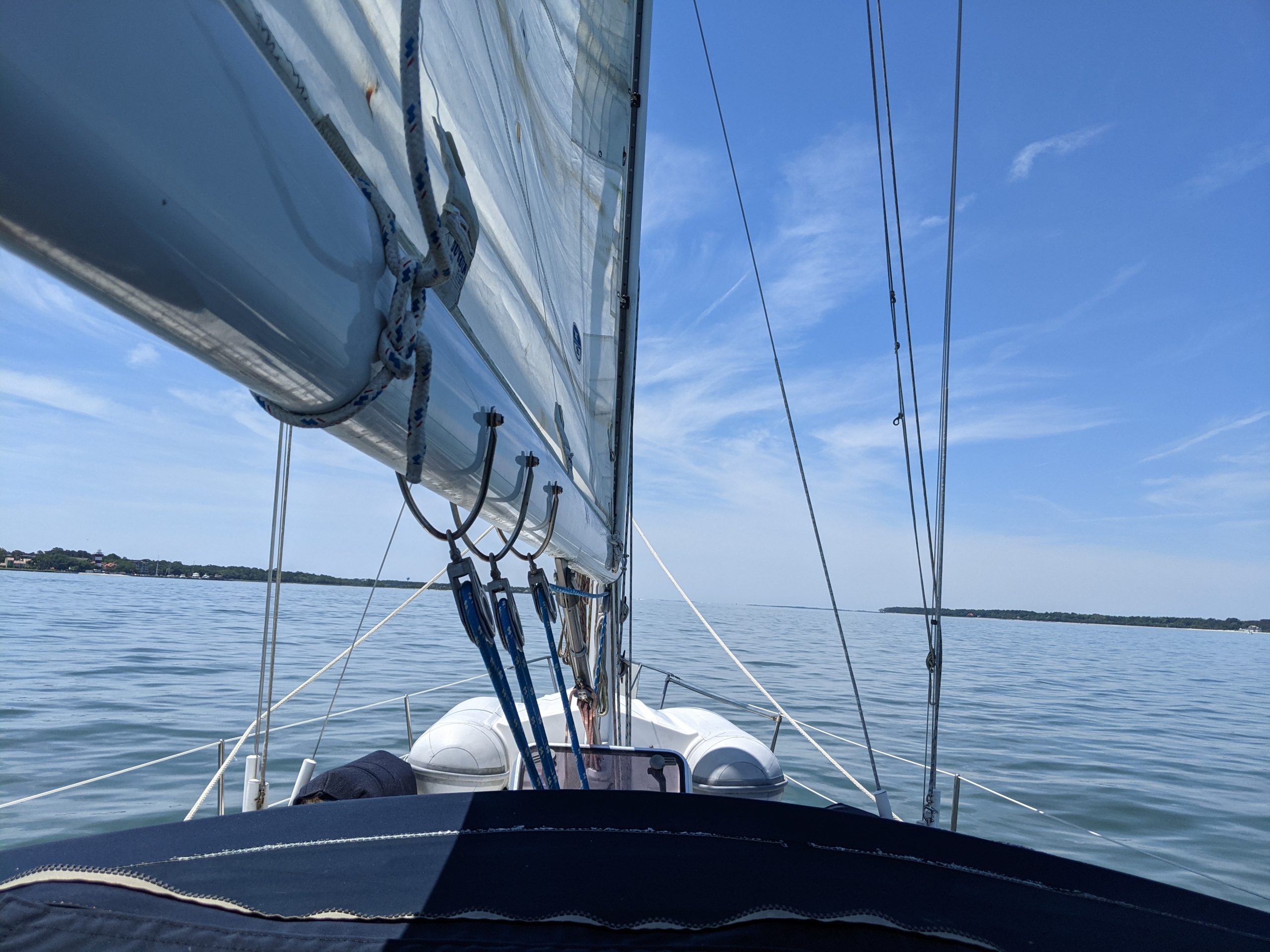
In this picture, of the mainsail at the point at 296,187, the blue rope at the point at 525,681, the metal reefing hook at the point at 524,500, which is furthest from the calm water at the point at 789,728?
the mainsail at the point at 296,187

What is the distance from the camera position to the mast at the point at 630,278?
2.96 metres

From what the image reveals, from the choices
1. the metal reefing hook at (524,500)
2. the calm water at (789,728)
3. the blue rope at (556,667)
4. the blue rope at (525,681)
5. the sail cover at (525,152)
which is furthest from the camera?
the calm water at (789,728)

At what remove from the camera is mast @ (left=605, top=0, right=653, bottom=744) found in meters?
2.96

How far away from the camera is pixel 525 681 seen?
1.64m

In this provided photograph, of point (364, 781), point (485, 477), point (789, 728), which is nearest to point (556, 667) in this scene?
point (364, 781)

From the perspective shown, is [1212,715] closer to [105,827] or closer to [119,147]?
[105,827]

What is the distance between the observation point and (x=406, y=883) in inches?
41.3

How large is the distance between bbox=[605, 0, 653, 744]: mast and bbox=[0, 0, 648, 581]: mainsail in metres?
1.30

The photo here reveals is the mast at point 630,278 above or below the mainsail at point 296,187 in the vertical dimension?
above

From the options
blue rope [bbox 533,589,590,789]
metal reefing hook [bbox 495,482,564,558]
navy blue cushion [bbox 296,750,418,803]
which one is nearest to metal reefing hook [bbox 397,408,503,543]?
metal reefing hook [bbox 495,482,564,558]

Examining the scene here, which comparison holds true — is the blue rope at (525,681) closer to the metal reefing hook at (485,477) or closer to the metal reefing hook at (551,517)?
the metal reefing hook at (551,517)

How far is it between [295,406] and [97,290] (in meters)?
0.21

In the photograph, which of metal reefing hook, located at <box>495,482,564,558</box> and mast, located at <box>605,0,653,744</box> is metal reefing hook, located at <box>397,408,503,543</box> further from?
mast, located at <box>605,0,653,744</box>

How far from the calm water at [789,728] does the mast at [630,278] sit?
3.17 metres
